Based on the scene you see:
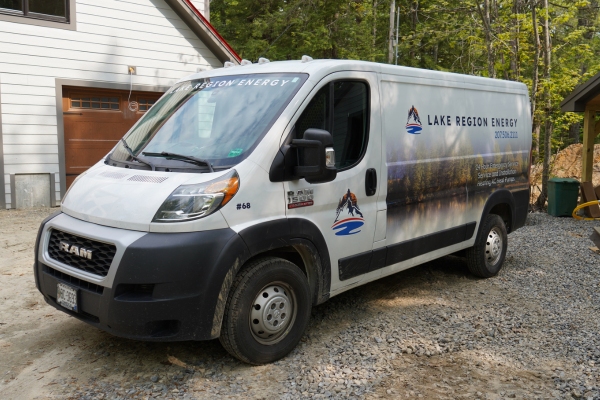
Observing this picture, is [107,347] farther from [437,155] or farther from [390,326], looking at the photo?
[437,155]

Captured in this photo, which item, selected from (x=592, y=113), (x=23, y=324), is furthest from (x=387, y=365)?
(x=592, y=113)

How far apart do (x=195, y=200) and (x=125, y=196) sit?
512 mm

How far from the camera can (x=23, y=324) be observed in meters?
4.79

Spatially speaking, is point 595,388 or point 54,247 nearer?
point 595,388

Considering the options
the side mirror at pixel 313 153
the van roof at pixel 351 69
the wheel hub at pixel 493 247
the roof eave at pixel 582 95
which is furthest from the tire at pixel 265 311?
the roof eave at pixel 582 95

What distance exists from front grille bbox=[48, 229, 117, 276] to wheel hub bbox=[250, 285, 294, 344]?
3.37 ft

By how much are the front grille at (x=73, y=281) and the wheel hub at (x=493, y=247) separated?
4.46 meters

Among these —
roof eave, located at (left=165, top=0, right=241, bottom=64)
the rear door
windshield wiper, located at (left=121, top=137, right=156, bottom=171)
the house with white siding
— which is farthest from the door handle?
roof eave, located at (left=165, top=0, right=241, bottom=64)

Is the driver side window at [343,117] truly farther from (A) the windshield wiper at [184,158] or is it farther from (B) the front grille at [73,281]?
(B) the front grille at [73,281]

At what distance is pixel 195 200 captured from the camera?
3529 mm

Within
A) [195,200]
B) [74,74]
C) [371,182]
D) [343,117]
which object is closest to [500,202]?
[371,182]

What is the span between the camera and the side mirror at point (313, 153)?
12.7 feet

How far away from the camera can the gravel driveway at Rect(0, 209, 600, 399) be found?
12.0 ft

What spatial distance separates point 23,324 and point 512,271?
18.0ft
